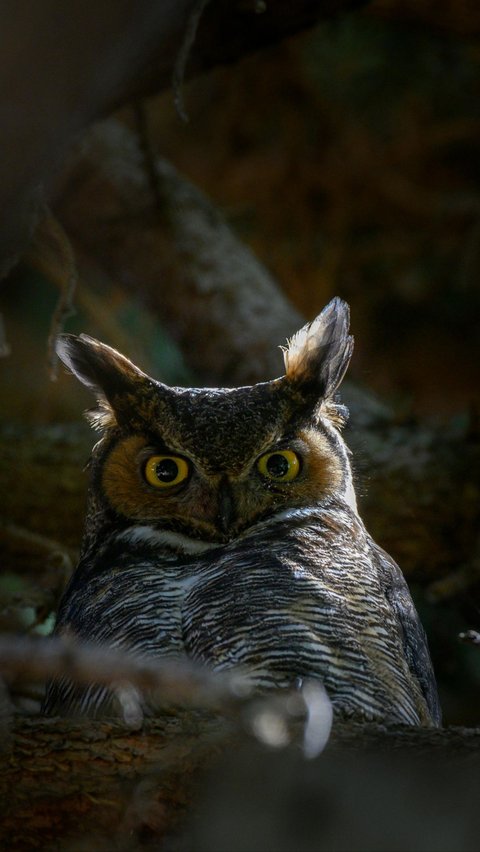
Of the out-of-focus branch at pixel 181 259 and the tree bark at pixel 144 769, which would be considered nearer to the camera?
the tree bark at pixel 144 769

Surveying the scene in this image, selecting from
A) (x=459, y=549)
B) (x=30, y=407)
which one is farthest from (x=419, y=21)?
(x=30, y=407)

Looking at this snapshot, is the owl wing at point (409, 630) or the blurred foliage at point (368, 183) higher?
the blurred foliage at point (368, 183)

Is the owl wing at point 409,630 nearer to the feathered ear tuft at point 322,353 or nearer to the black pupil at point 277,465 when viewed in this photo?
the black pupil at point 277,465

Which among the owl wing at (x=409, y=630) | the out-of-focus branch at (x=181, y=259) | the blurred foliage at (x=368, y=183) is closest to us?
the owl wing at (x=409, y=630)

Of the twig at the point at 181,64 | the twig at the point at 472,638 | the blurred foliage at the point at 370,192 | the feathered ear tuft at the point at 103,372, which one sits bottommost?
the twig at the point at 472,638

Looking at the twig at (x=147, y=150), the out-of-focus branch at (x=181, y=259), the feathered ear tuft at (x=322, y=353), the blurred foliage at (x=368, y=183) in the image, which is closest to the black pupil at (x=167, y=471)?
the feathered ear tuft at (x=322, y=353)

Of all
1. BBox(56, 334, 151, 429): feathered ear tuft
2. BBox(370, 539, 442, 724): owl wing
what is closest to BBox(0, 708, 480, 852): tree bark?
BBox(370, 539, 442, 724): owl wing

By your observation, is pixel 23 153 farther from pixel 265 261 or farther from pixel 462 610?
pixel 265 261

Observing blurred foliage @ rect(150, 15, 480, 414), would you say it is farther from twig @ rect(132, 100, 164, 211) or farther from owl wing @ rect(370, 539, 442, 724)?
owl wing @ rect(370, 539, 442, 724)

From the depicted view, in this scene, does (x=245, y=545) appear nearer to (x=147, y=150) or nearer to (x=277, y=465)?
(x=277, y=465)
